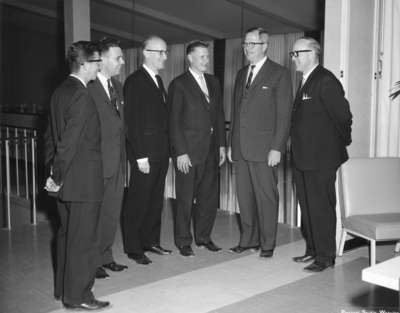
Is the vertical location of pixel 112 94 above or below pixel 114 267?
above

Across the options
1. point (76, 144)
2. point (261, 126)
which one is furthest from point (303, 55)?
point (76, 144)

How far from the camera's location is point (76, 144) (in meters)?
2.93

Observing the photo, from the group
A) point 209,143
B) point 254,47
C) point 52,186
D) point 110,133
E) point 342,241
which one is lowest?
point 342,241

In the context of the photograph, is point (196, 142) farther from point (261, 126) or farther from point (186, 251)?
point (186, 251)

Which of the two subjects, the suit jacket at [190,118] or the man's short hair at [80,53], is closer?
the man's short hair at [80,53]

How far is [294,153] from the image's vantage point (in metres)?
4.06

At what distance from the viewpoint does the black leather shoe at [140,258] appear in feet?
13.7

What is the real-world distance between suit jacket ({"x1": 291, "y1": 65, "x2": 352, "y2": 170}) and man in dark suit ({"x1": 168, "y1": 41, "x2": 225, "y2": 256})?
74cm

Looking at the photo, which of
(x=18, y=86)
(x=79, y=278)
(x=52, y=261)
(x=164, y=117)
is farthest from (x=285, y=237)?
(x=18, y=86)

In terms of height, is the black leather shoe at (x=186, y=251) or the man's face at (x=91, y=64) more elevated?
the man's face at (x=91, y=64)

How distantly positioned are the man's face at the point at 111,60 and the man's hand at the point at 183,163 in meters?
0.88

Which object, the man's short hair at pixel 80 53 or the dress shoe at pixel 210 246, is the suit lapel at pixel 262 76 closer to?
the dress shoe at pixel 210 246

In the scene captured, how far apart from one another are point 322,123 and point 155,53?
4.40ft

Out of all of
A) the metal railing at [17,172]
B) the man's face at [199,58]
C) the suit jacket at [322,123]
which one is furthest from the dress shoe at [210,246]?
the metal railing at [17,172]
